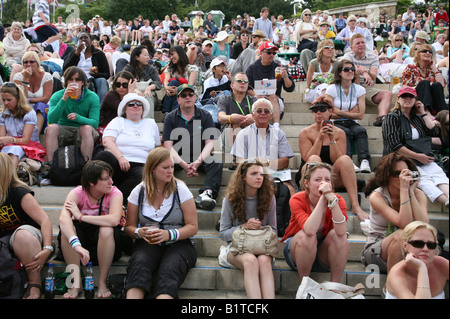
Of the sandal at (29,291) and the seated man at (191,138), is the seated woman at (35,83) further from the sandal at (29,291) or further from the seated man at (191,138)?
the sandal at (29,291)

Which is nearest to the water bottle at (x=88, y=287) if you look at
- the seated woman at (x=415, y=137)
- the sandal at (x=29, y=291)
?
the sandal at (x=29, y=291)

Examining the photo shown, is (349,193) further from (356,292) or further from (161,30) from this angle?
(161,30)

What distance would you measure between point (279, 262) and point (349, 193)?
106cm

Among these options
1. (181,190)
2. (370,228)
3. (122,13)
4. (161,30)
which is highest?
(122,13)

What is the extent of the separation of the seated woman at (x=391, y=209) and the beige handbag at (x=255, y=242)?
2.67 feet

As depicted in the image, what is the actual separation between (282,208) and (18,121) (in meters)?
3.13

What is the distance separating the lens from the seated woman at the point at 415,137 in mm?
5582

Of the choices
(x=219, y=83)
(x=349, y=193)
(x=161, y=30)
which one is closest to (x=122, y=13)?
(x=161, y=30)

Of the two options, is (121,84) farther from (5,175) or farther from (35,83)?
(5,175)

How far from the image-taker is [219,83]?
805 cm

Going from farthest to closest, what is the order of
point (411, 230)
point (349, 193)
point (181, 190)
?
point (349, 193) → point (181, 190) → point (411, 230)

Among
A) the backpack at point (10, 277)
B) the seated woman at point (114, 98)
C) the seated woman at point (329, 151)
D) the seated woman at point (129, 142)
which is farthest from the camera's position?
the seated woman at point (114, 98)

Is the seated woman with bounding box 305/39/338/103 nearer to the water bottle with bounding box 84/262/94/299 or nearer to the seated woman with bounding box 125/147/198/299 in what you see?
the seated woman with bounding box 125/147/198/299

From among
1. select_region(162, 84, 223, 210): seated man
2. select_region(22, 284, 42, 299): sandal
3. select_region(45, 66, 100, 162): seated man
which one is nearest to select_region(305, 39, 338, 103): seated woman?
select_region(162, 84, 223, 210): seated man
